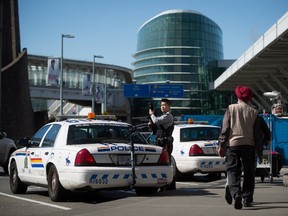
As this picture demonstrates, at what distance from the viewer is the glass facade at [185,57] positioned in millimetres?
103312

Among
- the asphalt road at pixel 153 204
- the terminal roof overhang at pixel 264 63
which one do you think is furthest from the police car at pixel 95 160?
the terminal roof overhang at pixel 264 63

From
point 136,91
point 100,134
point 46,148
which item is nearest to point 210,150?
point 100,134

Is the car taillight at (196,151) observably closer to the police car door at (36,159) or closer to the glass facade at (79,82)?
the police car door at (36,159)

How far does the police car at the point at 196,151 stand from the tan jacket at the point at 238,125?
5.85m

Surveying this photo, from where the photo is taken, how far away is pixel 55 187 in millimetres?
9219

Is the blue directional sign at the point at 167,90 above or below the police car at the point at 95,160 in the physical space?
above

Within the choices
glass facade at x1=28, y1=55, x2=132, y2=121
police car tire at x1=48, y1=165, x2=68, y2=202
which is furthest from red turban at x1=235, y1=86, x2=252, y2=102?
glass facade at x1=28, y1=55, x2=132, y2=121

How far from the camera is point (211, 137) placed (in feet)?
45.9

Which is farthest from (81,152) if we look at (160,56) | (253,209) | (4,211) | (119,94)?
(160,56)

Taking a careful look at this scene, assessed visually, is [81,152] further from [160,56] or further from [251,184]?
[160,56]

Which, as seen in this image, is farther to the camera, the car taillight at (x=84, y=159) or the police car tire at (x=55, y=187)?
the police car tire at (x=55, y=187)

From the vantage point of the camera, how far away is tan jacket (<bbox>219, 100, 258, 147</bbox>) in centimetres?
735

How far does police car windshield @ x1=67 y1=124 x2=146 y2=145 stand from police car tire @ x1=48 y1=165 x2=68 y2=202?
589 millimetres

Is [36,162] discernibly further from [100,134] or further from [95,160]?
[95,160]
